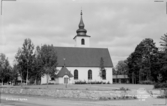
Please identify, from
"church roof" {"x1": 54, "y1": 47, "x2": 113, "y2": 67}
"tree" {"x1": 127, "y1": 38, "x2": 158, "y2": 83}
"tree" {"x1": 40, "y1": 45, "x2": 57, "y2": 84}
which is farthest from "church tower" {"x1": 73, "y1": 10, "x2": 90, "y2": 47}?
"tree" {"x1": 40, "y1": 45, "x2": 57, "y2": 84}

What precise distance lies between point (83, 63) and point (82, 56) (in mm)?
2817

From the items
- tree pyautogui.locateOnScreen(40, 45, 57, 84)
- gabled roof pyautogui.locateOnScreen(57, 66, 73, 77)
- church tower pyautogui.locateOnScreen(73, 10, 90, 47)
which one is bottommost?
gabled roof pyautogui.locateOnScreen(57, 66, 73, 77)

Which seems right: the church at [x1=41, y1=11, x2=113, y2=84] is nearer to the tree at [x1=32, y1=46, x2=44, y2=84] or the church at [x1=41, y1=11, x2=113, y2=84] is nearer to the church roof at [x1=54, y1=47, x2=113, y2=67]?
the church roof at [x1=54, y1=47, x2=113, y2=67]

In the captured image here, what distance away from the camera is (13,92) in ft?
119

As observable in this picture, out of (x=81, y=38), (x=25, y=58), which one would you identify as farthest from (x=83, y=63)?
(x=25, y=58)

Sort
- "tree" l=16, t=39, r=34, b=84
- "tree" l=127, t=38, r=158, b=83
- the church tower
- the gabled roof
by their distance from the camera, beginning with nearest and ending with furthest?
1. "tree" l=16, t=39, r=34, b=84
2. the gabled roof
3. "tree" l=127, t=38, r=158, b=83
4. the church tower

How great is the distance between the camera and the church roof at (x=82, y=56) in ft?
221

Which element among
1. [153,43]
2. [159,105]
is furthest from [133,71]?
[159,105]

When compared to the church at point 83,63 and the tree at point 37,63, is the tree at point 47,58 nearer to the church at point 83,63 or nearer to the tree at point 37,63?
the tree at point 37,63

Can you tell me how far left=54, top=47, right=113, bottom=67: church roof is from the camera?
221 ft

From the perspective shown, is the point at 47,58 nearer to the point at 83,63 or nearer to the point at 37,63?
the point at 37,63

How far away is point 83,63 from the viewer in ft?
223

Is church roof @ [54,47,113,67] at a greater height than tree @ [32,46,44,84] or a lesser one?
greater

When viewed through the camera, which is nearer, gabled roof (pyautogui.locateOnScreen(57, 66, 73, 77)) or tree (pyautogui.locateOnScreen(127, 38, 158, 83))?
gabled roof (pyautogui.locateOnScreen(57, 66, 73, 77))
